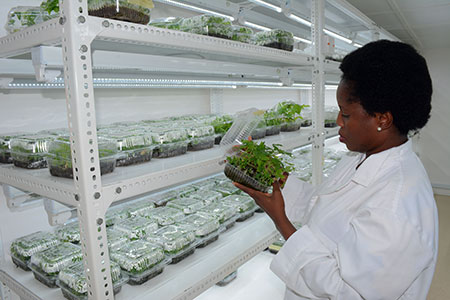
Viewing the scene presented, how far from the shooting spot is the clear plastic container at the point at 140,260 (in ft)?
4.15

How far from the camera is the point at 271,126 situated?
214 cm

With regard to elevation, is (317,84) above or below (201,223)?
above

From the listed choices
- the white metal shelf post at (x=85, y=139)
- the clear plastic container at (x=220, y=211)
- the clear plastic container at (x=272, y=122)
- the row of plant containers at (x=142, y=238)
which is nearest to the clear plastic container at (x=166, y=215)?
the row of plant containers at (x=142, y=238)

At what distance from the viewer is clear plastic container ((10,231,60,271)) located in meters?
1.37

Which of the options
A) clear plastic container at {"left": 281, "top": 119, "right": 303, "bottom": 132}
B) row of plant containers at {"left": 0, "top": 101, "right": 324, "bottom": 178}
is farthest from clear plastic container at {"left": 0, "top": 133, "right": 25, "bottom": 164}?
clear plastic container at {"left": 281, "top": 119, "right": 303, "bottom": 132}

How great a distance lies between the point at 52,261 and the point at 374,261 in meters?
1.18

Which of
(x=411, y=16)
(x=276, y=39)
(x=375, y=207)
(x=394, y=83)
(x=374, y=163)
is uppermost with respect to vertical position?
(x=411, y=16)

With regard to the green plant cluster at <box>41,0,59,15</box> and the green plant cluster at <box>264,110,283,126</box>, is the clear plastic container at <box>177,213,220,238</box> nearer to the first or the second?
the green plant cluster at <box>264,110,283,126</box>

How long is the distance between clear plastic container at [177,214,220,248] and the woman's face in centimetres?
80

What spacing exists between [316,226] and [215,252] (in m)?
0.57

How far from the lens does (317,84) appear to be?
2104 millimetres

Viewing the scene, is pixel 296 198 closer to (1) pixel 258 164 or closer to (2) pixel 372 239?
(1) pixel 258 164

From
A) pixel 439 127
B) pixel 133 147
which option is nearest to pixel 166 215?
pixel 133 147

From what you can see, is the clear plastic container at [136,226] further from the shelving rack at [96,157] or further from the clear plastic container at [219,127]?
the clear plastic container at [219,127]
